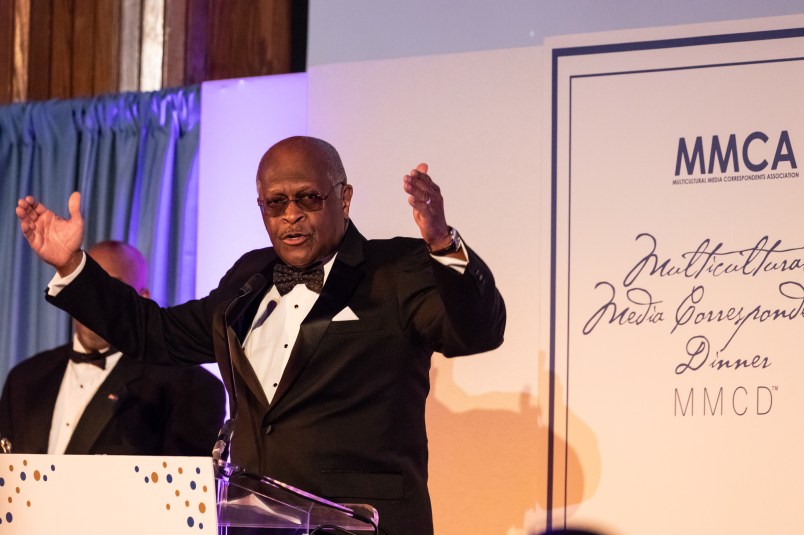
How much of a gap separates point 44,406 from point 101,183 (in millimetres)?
1434

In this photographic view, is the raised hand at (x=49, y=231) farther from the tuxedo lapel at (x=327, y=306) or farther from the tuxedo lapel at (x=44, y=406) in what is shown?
the tuxedo lapel at (x=44, y=406)

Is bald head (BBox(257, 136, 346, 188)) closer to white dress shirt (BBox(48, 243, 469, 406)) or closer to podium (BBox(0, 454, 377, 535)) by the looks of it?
white dress shirt (BBox(48, 243, 469, 406))

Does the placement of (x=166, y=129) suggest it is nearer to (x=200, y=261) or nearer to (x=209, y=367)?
(x=200, y=261)

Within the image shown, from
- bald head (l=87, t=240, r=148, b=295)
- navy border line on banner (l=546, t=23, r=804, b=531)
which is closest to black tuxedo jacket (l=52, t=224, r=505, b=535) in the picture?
navy border line on banner (l=546, t=23, r=804, b=531)

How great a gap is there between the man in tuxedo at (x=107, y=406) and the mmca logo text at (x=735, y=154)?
2001mm

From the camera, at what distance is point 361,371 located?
2.84m

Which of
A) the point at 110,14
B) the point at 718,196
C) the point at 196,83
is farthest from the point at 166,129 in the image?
the point at 718,196

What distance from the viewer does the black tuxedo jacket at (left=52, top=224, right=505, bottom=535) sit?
8.95ft

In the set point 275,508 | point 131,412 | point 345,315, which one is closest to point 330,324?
point 345,315

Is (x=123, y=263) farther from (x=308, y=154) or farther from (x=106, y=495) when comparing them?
(x=106, y=495)

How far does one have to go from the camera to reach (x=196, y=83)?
17.6ft

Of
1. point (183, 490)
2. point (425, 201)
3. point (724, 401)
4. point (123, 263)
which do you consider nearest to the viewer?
point (183, 490)

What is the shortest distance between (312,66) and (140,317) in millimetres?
1520

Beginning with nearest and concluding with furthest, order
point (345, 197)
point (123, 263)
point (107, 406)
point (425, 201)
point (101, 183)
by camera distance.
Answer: point (425, 201) < point (345, 197) < point (107, 406) < point (123, 263) < point (101, 183)
